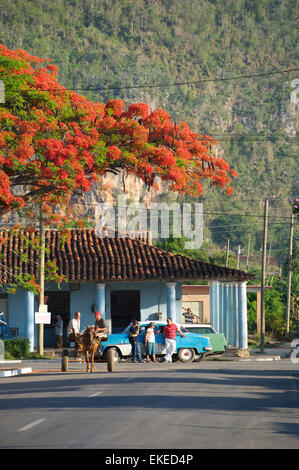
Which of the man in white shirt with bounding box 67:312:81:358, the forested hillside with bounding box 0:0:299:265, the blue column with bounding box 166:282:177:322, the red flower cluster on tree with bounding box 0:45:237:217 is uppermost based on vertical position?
the forested hillside with bounding box 0:0:299:265

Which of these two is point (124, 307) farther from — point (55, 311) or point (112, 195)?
point (112, 195)

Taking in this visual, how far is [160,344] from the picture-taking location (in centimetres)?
3231

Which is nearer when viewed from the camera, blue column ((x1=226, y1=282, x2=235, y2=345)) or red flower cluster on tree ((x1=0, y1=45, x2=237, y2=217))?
red flower cluster on tree ((x1=0, y1=45, x2=237, y2=217))

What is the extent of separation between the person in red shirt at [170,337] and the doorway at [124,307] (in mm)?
11272

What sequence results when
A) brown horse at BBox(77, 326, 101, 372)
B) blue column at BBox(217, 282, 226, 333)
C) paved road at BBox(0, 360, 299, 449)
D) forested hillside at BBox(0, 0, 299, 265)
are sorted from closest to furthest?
paved road at BBox(0, 360, 299, 449) < brown horse at BBox(77, 326, 101, 372) < blue column at BBox(217, 282, 226, 333) < forested hillside at BBox(0, 0, 299, 265)

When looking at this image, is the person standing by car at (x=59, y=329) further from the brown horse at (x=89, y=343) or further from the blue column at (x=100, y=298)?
the brown horse at (x=89, y=343)

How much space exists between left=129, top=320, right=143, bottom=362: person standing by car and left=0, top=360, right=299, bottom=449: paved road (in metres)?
6.58

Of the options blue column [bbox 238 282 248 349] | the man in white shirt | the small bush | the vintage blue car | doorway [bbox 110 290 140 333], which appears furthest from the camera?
doorway [bbox 110 290 140 333]

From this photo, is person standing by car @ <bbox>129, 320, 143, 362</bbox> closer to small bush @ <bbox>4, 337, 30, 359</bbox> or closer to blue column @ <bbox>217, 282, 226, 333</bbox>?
small bush @ <bbox>4, 337, 30, 359</bbox>

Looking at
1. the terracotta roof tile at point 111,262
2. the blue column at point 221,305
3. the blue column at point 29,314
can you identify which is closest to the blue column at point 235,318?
the blue column at point 221,305

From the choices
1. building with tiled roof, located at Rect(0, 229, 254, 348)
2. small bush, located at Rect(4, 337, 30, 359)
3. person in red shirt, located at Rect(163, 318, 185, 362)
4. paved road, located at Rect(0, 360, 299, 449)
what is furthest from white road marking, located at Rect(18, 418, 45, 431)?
building with tiled roof, located at Rect(0, 229, 254, 348)

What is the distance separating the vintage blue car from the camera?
105ft

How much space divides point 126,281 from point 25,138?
18480 millimetres
